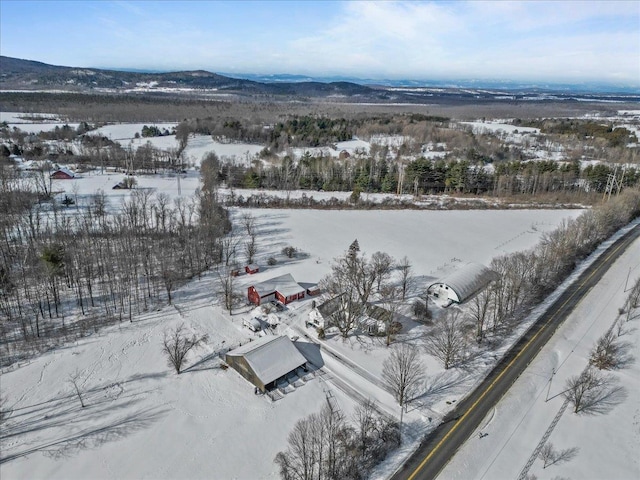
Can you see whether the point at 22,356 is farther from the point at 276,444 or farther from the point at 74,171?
the point at 74,171

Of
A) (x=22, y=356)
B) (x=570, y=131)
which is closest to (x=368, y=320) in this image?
(x=22, y=356)

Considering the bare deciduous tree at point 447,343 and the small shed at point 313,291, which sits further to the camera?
the small shed at point 313,291

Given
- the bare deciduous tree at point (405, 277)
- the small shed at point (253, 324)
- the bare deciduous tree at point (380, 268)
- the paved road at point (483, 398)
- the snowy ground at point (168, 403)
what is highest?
the bare deciduous tree at point (380, 268)

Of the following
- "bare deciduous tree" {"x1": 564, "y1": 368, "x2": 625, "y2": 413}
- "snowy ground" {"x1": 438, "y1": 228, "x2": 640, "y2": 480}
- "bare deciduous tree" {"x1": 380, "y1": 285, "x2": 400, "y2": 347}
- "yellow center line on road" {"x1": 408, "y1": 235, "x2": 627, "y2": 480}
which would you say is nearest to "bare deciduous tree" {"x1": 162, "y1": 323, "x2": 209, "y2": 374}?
"bare deciduous tree" {"x1": 380, "y1": 285, "x2": 400, "y2": 347}

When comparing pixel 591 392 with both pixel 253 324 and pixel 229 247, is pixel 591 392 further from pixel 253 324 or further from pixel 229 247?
pixel 229 247

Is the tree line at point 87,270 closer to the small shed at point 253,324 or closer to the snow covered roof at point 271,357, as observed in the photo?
the small shed at point 253,324

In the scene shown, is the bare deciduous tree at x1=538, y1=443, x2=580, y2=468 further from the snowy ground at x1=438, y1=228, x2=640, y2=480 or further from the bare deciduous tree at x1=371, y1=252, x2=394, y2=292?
the bare deciduous tree at x1=371, y1=252, x2=394, y2=292

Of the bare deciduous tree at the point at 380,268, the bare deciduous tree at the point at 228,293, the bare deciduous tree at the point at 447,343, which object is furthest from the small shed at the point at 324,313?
the bare deciduous tree at the point at 447,343

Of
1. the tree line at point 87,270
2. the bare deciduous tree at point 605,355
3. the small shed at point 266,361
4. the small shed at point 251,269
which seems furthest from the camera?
the small shed at point 251,269

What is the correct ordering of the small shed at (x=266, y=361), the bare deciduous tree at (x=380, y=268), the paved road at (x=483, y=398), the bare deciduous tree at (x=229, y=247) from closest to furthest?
1. the paved road at (x=483, y=398)
2. the small shed at (x=266, y=361)
3. the bare deciduous tree at (x=380, y=268)
4. the bare deciduous tree at (x=229, y=247)
